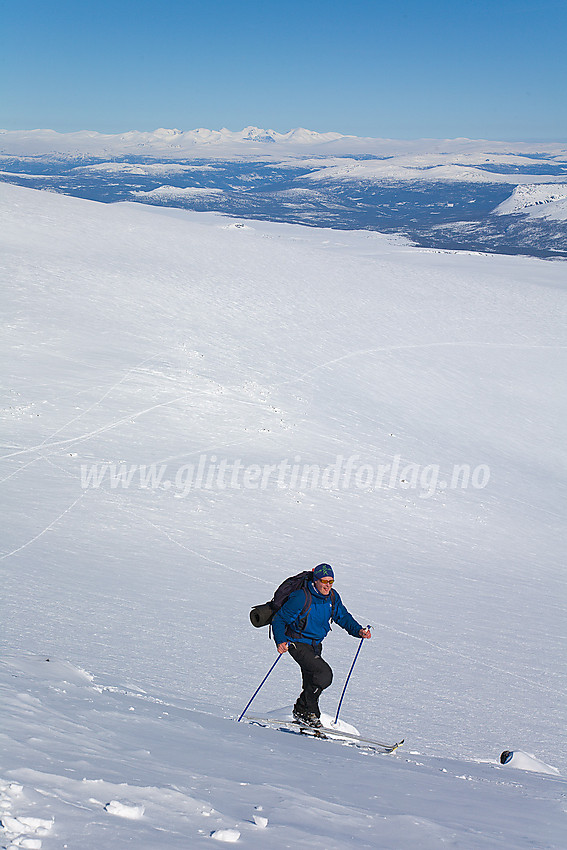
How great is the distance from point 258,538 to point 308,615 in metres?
6.73

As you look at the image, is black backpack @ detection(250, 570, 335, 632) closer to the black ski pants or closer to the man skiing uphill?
the man skiing uphill

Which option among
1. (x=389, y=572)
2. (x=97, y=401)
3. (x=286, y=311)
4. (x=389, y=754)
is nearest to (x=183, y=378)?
(x=97, y=401)

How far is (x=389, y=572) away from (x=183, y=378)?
1084 cm

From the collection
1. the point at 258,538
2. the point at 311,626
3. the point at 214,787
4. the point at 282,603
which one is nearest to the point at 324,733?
the point at 311,626

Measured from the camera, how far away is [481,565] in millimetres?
12234

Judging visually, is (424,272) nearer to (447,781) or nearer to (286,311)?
(286,311)

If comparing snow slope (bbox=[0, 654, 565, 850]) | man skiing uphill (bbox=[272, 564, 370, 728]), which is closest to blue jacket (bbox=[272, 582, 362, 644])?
man skiing uphill (bbox=[272, 564, 370, 728])

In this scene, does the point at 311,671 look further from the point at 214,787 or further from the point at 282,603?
the point at 214,787

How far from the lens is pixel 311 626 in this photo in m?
5.15

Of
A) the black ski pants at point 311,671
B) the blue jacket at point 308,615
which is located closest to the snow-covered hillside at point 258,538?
the black ski pants at point 311,671

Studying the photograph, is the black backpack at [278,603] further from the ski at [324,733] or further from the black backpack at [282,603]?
the ski at [324,733]

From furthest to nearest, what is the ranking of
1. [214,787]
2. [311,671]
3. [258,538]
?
[258,538]
[311,671]
[214,787]

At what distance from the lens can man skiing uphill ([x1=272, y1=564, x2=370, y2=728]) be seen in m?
5.06

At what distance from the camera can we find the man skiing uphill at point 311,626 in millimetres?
5062
